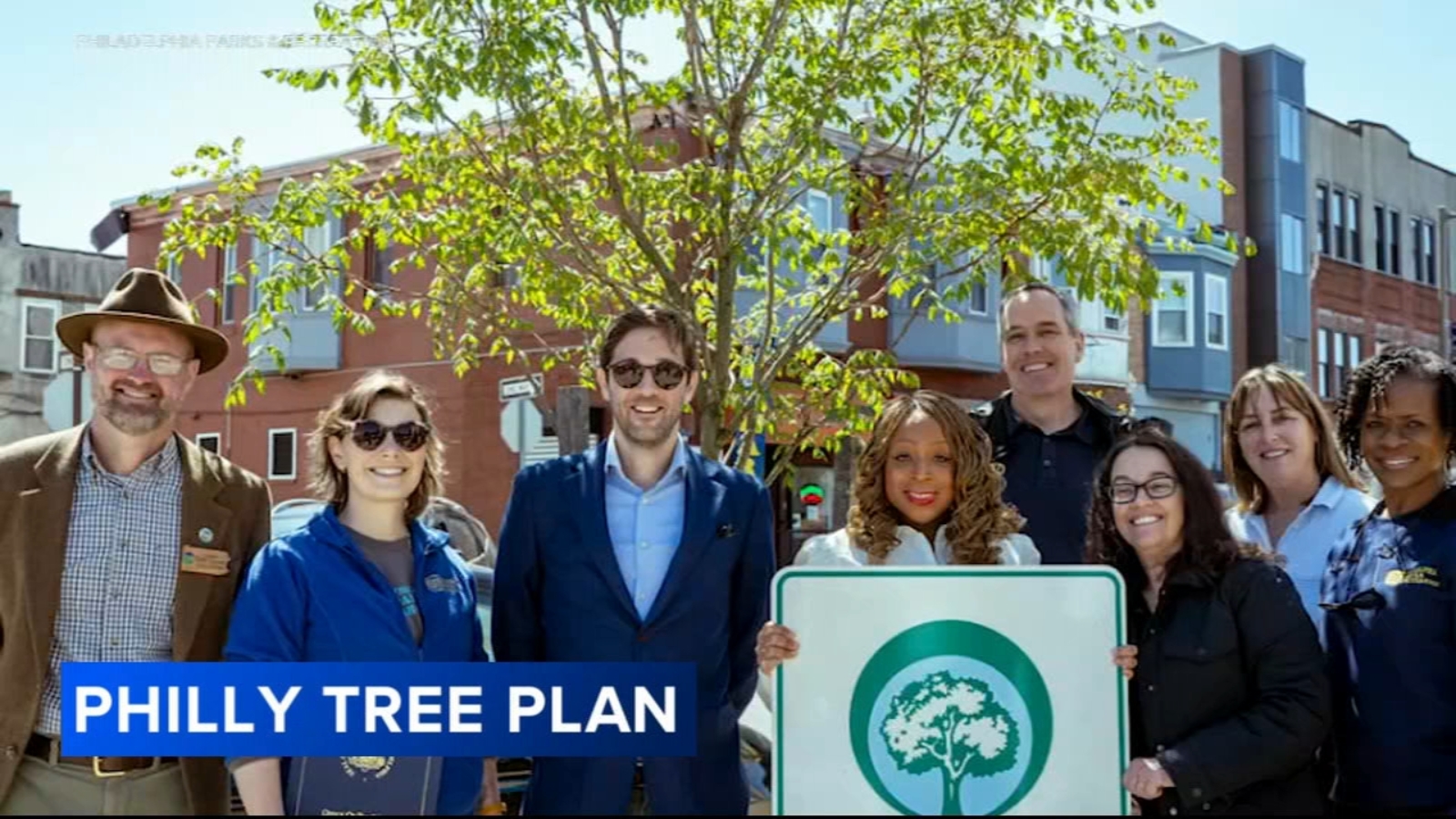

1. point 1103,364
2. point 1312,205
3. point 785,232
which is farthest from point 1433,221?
point 785,232

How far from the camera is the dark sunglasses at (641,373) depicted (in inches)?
174

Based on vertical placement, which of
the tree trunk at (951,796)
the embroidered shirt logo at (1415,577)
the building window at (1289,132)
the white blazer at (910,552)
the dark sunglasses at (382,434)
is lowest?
the tree trunk at (951,796)

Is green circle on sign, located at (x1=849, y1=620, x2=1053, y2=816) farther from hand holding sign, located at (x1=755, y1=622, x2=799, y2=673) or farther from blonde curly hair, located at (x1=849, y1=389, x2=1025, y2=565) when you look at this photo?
blonde curly hair, located at (x1=849, y1=389, x2=1025, y2=565)

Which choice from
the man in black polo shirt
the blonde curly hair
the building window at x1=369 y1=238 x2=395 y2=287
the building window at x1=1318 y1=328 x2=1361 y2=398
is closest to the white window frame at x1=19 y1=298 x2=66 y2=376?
the building window at x1=369 y1=238 x2=395 y2=287

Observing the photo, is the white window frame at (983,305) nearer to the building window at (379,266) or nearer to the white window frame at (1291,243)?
the building window at (379,266)

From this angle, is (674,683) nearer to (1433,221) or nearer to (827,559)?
(827,559)

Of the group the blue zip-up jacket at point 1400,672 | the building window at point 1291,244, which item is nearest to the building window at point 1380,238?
the building window at point 1291,244

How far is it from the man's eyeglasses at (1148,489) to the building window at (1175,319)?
31167 mm

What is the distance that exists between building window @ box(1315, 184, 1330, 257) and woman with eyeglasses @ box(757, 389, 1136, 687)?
37369 millimetres

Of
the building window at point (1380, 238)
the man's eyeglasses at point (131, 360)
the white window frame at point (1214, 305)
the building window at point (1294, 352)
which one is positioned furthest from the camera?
the building window at point (1380, 238)

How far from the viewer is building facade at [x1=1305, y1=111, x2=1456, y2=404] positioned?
38469 millimetres

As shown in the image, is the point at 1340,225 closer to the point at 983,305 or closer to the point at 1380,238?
the point at 1380,238

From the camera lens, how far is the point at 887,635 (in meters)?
3.40

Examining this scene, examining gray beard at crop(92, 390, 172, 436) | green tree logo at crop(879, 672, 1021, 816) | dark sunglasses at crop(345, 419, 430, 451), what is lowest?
green tree logo at crop(879, 672, 1021, 816)
